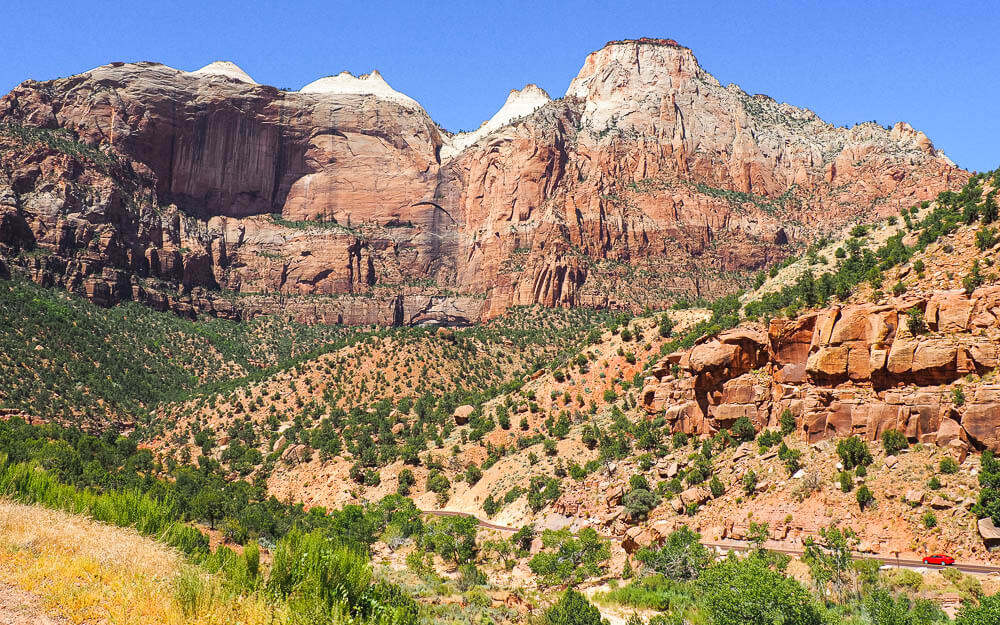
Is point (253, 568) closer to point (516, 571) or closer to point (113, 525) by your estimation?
point (113, 525)

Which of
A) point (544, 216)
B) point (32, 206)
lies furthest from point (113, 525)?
point (544, 216)

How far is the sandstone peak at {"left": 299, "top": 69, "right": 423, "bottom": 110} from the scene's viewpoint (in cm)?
16288

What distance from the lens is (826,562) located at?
2312 centimetres

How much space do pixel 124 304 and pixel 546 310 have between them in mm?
72100

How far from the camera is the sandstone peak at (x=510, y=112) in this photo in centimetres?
16500

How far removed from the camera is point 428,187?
15162 centimetres

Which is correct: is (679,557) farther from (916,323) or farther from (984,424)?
(916,323)

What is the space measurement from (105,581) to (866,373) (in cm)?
2990

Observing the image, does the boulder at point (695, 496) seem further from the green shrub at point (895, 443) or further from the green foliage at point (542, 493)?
the green foliage at point (542, 493)

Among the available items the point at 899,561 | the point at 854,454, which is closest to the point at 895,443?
the point at 854,454

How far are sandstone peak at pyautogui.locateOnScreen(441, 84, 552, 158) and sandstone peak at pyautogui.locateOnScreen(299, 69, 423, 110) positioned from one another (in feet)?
43.0

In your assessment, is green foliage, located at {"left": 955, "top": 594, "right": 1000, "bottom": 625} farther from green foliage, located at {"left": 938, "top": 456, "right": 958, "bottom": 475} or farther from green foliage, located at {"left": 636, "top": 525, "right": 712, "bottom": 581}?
green foliage, located at {"left": 938, "top": 456, "right": 958, "bottom": 475}

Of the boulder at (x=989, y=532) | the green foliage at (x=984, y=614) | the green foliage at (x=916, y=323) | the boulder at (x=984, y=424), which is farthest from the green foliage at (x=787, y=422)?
the green foliage at (x=984, y=614)

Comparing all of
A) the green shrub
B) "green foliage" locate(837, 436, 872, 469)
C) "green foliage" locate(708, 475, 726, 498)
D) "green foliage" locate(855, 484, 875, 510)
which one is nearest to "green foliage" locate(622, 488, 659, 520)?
"green foliage" locate(708, 475, 726, 498)
